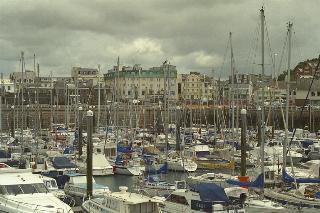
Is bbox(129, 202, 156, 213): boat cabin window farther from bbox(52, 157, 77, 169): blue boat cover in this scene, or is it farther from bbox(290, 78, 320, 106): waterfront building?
bbox(290, 78, 320, 106): waterfront building

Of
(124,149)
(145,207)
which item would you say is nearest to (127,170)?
(124,149)

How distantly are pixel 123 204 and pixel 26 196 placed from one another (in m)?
5.20

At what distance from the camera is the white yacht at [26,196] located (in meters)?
27.2

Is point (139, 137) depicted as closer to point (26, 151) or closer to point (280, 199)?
point (26, 151)

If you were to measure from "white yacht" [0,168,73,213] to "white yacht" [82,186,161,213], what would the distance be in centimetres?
264

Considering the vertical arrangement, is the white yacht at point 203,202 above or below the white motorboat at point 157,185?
above

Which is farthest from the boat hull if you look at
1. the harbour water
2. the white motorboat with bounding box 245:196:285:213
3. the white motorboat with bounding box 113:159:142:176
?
the white motorboat with bounding box 245:196:285:213

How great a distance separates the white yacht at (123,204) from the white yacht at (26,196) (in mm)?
2642

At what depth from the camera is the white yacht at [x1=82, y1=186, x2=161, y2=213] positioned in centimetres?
2783

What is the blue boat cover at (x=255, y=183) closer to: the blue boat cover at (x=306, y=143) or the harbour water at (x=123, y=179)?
the harbour water at (x=123, y=179)

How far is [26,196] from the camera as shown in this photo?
95.5 ft

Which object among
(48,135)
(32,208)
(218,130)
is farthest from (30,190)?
(218,130)

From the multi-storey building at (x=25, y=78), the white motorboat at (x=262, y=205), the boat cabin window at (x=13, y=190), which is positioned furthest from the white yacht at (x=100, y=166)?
the multi-storey building at (x=25, y=78)

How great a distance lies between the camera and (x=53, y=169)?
51281 millimetres
